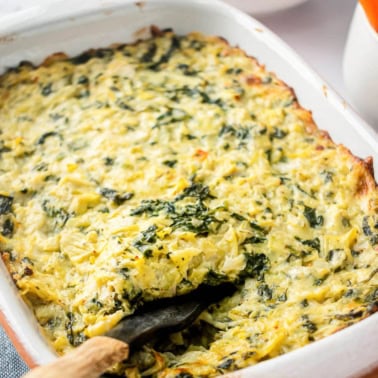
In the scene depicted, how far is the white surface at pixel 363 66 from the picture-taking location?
2844 mm

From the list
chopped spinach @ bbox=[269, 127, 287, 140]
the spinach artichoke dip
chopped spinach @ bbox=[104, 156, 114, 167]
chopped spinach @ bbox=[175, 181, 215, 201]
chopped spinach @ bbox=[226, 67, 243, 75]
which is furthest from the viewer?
chopped spinach @ bbox=[226, 67, 243, 75]

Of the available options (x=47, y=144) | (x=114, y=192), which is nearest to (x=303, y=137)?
(x=114, y=192)

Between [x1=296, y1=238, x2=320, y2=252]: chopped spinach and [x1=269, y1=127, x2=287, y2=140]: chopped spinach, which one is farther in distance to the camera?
[x1=269, y1=127, x2=287, y2=140]: chopped spinach

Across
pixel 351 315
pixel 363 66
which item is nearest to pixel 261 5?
pixel 363 66

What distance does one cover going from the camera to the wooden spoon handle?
1.73 m

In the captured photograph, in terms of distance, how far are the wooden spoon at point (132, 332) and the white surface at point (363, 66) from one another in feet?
3.69

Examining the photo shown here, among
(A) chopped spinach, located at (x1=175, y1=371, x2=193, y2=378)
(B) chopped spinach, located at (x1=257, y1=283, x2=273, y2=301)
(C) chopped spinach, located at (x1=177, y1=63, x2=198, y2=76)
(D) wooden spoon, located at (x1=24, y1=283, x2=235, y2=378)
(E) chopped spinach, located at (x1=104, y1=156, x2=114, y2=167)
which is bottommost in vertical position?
(A) chopped spinach, located at (x1=175, y1=371, x2=193, y2=378)

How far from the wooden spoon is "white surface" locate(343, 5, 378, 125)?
1.12 metres

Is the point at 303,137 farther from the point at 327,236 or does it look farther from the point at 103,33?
the point at 103,33

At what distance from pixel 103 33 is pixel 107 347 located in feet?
5.50

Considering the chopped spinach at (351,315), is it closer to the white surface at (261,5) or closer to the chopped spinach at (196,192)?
the chopped spinach at (196,192)

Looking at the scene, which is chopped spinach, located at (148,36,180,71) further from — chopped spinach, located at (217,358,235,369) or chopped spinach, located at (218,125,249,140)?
chopped spinach, located at (217,358,235,369)

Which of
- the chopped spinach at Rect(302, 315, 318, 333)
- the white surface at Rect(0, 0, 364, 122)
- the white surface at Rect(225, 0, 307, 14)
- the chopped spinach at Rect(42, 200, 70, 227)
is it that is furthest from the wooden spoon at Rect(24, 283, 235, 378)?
the white surface at Rect(225, 0, 307, 14)

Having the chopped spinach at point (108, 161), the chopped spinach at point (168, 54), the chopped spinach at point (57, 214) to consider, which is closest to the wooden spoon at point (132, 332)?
the chopped spinach at point (57, 214)
